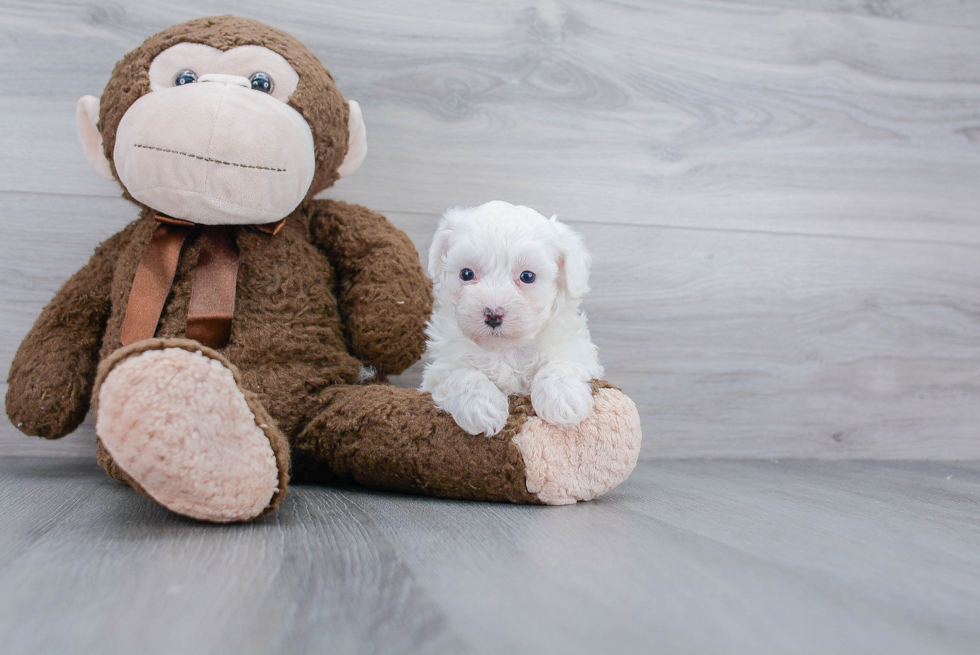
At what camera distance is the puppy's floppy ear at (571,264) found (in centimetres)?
82

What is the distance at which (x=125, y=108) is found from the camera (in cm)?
87

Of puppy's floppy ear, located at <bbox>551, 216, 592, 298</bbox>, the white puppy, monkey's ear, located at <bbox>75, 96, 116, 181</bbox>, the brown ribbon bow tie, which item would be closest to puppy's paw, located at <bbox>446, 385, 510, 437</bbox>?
the white puppy

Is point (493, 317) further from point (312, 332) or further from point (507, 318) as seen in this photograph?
point (312, 332)

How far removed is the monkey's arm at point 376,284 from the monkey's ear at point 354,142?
0.06 meters

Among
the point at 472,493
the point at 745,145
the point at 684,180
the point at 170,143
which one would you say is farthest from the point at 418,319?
the point at 745,145

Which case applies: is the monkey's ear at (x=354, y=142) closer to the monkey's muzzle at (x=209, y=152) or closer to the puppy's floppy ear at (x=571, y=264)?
the monkey's muzzle at (x=209, y=152)

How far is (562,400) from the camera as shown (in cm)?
78

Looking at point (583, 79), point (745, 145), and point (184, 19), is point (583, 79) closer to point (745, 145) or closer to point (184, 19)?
point (745, 145)

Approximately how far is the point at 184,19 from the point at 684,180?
0.87 m

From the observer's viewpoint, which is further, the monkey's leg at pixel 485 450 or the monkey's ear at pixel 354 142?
the monkey's ear at pixel 354 142

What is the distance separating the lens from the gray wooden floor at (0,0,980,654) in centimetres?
88

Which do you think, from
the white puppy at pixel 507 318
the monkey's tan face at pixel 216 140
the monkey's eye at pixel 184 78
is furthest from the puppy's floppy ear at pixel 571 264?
the monkey's eye at pixel 184 78

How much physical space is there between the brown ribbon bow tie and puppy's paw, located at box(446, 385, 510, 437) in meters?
0.31

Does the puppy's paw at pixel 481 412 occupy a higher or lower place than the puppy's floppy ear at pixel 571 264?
lower
